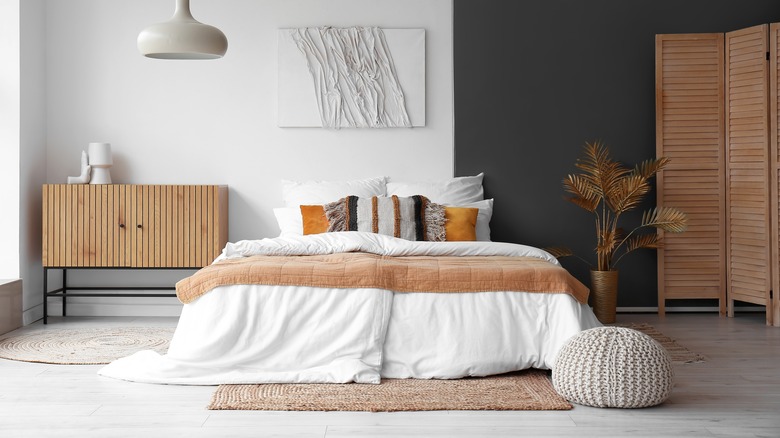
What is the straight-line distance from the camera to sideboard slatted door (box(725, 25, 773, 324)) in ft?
18.4

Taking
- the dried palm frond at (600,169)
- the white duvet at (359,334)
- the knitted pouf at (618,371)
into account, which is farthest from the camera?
the dried palm frond at (600,169)

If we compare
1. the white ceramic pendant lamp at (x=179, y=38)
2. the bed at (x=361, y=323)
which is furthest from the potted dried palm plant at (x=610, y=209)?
the white ceramic pendant lamp at (x=179, y=38)

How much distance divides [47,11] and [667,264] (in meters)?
4.84

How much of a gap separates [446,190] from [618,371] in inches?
104

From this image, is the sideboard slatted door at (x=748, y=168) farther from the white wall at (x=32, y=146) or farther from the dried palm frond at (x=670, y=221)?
the white wall at (x=32, y=146)

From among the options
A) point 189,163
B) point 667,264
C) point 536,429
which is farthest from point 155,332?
point 667,264

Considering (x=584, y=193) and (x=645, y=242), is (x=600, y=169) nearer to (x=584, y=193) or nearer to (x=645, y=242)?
(x=584, y=193)

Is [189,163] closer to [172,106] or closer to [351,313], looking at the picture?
[172,106]

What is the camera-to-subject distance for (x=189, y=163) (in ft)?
20.0

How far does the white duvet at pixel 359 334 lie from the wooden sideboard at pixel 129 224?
66.8 inches

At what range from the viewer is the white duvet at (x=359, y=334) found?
12.9ft

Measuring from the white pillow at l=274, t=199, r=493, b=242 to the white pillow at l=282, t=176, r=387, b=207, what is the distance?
108 millimetres

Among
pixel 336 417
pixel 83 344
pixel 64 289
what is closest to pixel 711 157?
pixel 336 417

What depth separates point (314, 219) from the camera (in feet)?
18.0
